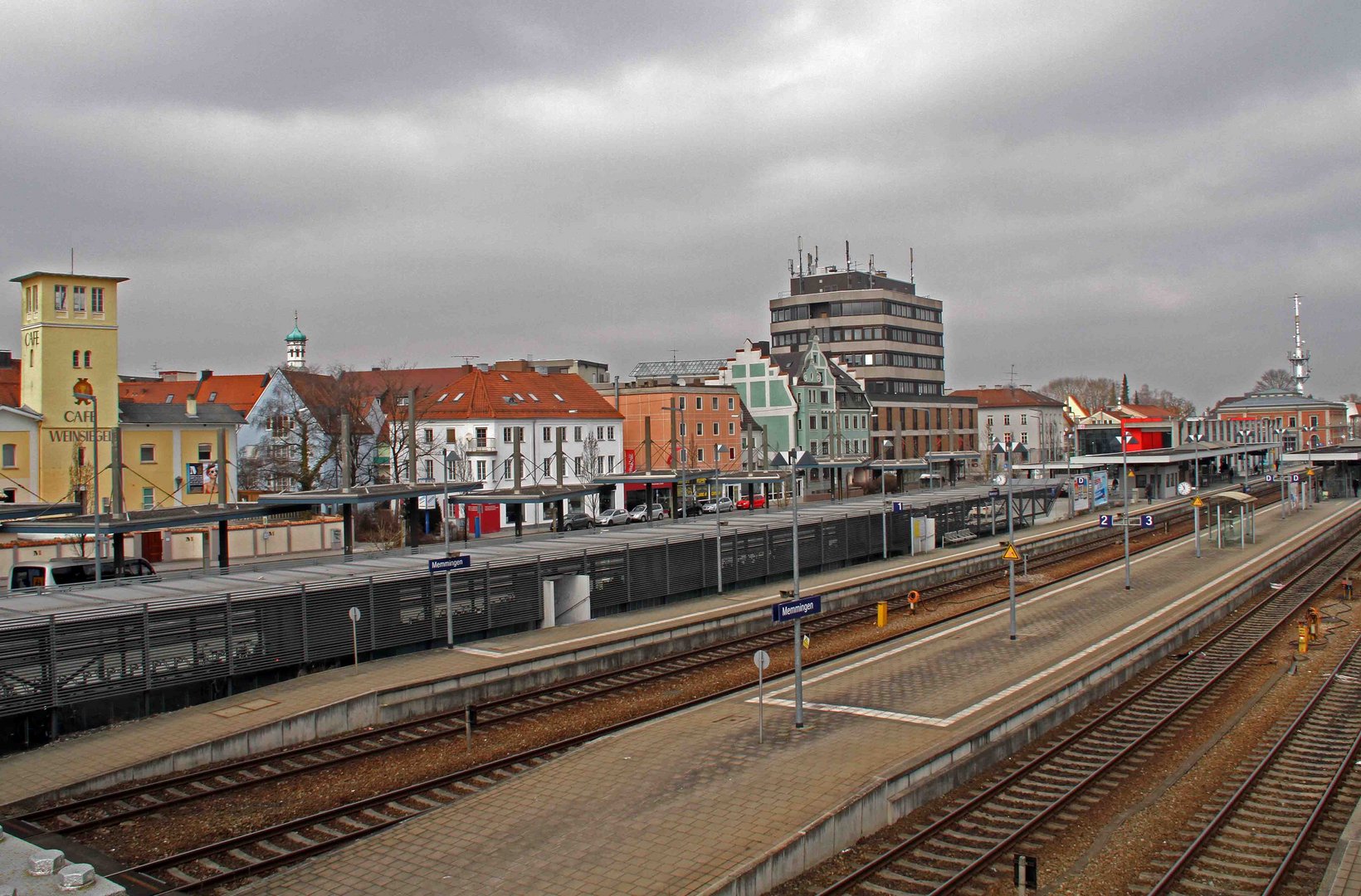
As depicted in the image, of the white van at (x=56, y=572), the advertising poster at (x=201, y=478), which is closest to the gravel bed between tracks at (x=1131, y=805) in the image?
the white van at (x=56, y=572)

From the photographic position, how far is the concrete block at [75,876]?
359 inches

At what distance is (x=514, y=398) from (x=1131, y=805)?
5512cm

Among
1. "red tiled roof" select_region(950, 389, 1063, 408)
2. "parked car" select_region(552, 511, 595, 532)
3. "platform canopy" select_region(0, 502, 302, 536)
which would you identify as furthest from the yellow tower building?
"red tiled roof" select_region(950, 389, 1063, 408)

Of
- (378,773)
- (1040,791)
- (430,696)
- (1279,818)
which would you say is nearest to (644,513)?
(430,696)

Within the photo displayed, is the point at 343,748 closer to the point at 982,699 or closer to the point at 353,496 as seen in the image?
the point at 982,699

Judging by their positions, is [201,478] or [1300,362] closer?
[201,478]

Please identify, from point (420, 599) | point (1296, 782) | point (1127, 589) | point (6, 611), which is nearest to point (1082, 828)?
point (1296, 782)

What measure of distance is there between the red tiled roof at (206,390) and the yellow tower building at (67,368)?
73.1 feet

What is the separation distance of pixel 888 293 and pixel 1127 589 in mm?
74921

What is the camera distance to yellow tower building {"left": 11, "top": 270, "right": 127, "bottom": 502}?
4769 cm

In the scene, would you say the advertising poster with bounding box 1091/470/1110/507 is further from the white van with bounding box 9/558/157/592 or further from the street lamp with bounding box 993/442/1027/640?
the white van with bounding box 9/558/157/592

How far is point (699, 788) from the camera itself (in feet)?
43.7

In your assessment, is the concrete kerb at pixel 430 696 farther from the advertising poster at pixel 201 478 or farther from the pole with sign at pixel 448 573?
the advertising poster at pixel 201 478

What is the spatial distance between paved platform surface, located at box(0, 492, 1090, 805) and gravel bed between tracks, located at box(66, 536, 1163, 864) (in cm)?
190
